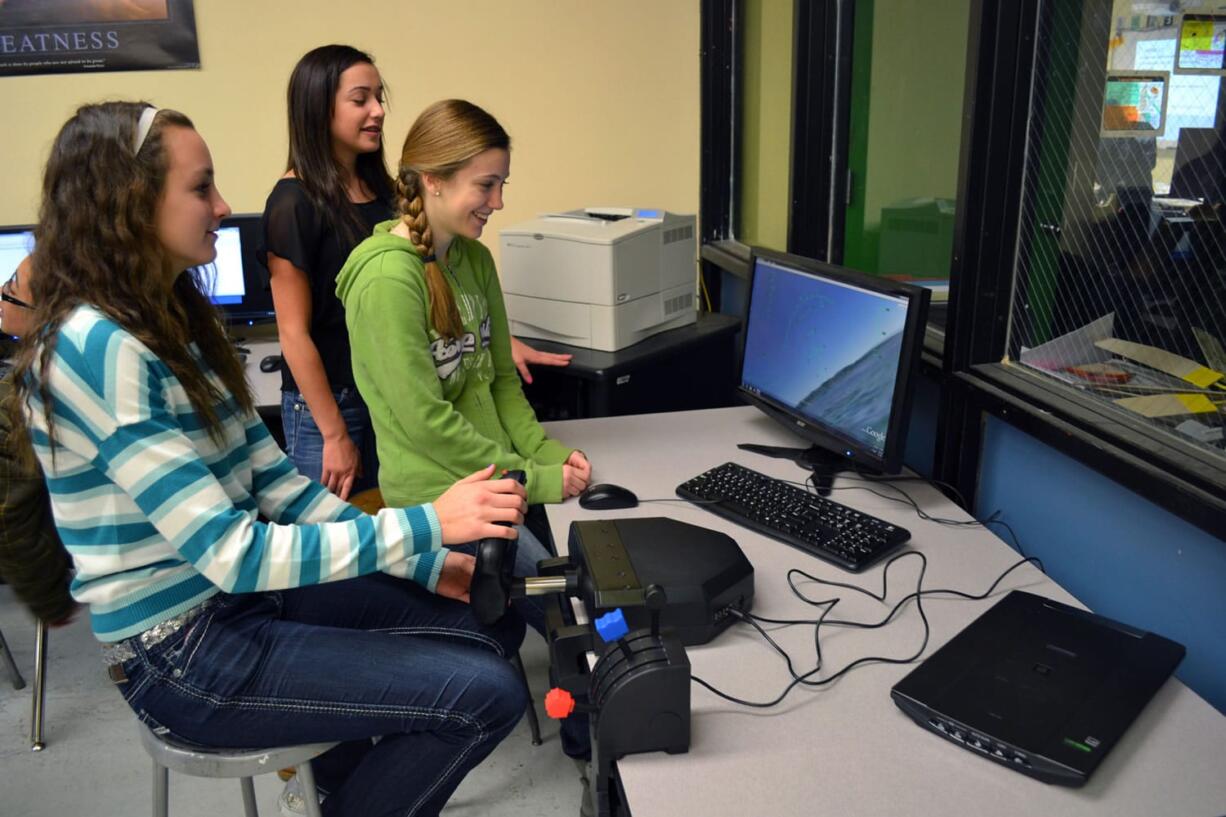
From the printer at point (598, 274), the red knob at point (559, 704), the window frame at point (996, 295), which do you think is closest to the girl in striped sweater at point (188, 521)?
the red knob at point (559, 704)

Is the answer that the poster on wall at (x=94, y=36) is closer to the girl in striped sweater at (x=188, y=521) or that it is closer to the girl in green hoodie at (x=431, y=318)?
the girl in green hoodie at (x=431, y=318)

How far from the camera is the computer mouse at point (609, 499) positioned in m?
1.59

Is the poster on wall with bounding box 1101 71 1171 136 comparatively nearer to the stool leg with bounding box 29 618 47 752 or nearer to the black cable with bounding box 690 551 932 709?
the black cable with bounding box 690 551 932 709

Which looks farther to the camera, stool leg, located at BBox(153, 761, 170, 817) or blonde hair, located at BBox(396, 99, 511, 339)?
blonde hair, located at BBox(396, 99, 511, 339)

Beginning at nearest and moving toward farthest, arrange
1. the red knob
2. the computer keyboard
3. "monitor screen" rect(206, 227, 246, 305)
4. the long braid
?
the red knob < the computer keyboard < the long braid < "monitor screen" rect(206, 227, 246, 305)

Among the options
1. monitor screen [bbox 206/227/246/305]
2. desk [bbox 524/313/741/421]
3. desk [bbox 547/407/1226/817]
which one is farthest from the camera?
monitor screen [bbox 206/227/246/305]

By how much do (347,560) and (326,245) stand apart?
0.95 m

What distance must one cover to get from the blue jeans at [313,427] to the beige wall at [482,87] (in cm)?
121

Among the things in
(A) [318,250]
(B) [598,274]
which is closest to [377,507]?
(A) [318,250]

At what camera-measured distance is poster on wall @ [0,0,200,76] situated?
2.83 meters

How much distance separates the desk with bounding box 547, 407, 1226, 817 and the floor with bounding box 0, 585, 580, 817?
35.4 inches

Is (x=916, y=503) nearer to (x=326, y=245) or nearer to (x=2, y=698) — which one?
(x=326, y=245)

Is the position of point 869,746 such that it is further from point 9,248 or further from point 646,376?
point 9,248

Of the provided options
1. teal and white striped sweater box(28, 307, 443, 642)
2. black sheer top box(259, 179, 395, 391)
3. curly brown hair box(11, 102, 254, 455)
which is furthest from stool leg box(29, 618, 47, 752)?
curly brown hair box(11, 102, 254, 455)
